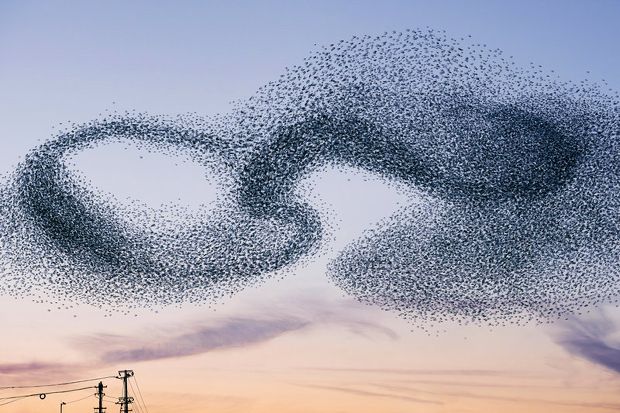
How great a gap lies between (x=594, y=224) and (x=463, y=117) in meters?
8.27

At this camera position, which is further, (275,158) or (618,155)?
(618,155)

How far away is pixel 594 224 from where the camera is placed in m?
42.2

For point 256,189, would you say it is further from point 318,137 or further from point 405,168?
point 405,168

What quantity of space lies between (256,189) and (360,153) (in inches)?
199

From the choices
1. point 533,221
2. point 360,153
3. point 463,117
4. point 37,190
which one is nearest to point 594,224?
point 533,221

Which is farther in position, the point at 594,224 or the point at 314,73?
the point at 594,224

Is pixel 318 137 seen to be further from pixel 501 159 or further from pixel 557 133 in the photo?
pixel 557 133

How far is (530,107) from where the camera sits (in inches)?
1619

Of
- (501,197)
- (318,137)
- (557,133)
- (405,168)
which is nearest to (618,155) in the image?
(557,133)

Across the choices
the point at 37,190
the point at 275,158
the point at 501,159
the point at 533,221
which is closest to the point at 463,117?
the point at 501,159

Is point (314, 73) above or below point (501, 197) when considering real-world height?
above

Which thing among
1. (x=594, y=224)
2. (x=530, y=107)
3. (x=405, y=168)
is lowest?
(x=594, y=224)

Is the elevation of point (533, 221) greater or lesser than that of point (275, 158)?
lesser

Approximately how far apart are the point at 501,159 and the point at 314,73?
10477 mm
